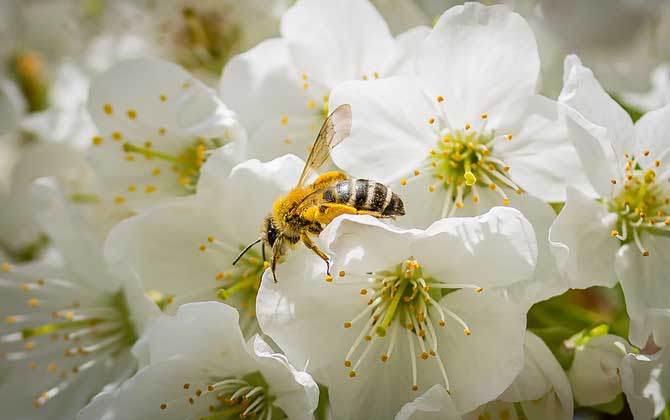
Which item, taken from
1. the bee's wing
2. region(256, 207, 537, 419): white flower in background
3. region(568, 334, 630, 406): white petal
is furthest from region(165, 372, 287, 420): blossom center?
region(568, 334, 630, 406): white petal

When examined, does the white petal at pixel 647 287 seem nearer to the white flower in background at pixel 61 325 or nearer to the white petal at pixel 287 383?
the white petal at pixel 287 383

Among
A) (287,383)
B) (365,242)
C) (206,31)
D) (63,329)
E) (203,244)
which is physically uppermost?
(206,31)

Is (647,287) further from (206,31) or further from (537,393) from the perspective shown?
(206,31)

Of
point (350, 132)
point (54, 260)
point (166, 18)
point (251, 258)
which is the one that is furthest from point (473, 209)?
point (166, 18)

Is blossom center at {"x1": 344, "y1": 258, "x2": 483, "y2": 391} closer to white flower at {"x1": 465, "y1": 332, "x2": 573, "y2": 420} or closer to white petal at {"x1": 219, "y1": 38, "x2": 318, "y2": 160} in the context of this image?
white flower at {"x1": 465, "y1": 332, "x2": 573, "y2": 420}

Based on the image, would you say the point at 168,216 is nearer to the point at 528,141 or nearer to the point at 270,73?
the point at 270,73

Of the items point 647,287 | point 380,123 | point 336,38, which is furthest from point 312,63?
point 647,287

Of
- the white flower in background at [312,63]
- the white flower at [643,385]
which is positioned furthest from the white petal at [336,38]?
the white flower at [643,385]
